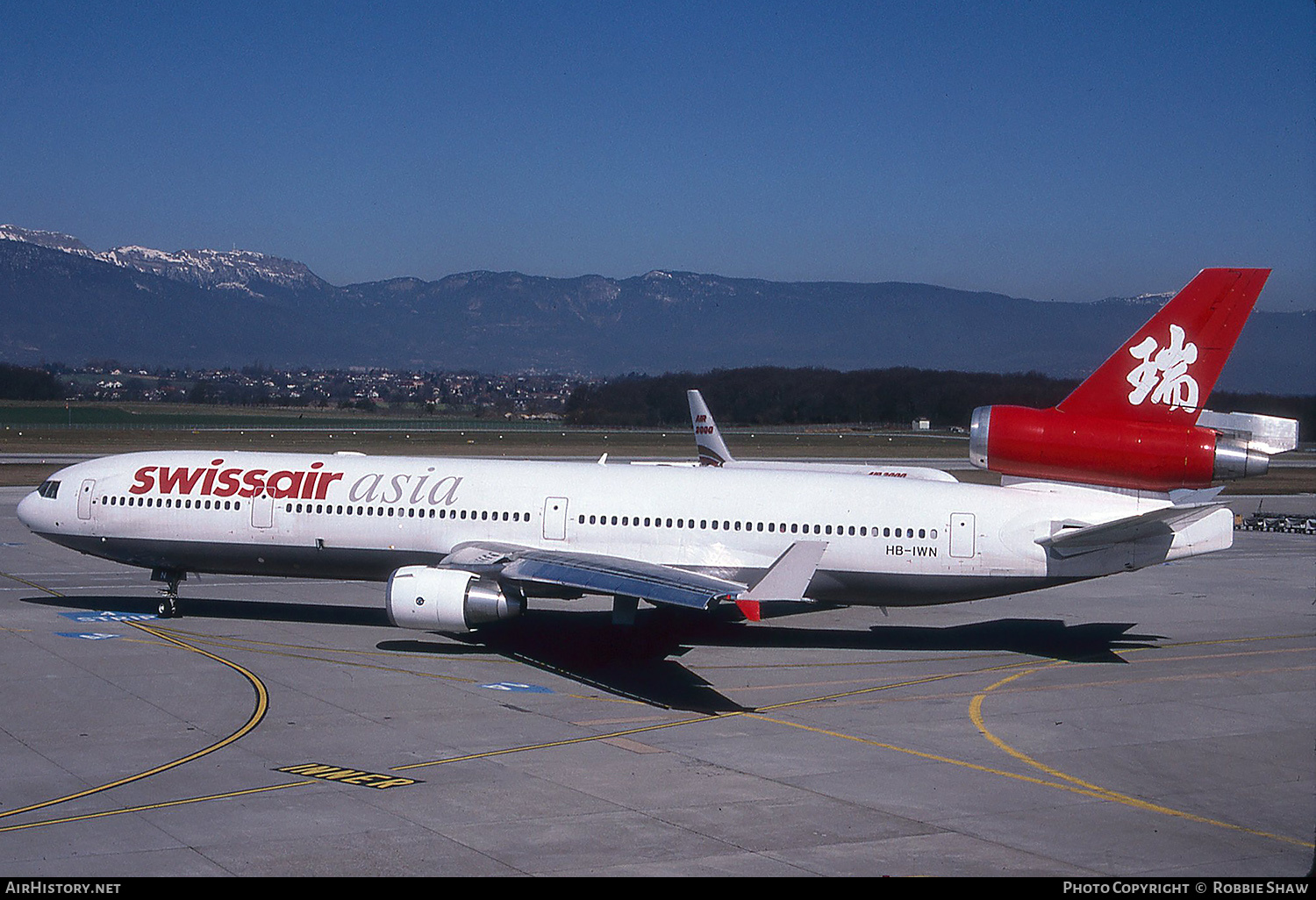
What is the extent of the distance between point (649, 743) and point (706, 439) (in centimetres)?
3398

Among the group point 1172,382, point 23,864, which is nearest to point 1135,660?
point 1172,382

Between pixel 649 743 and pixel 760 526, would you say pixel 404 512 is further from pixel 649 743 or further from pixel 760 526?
pixel 649 743

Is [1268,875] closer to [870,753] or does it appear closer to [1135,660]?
[870,753]

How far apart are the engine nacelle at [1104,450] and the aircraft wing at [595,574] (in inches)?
285

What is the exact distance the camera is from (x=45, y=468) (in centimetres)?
8481

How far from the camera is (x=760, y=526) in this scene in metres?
31.9

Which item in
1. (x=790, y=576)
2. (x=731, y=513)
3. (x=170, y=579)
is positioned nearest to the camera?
(x=790, y=576)

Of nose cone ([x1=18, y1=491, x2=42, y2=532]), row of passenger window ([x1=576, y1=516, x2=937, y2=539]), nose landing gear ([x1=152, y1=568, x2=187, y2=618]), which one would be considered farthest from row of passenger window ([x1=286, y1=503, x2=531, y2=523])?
nose cone ([x1=18, y1=491, x2=42, y2=532])

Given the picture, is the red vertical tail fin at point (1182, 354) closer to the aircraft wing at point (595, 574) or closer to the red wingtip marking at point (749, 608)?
the aircraft wing at point (595, 574)

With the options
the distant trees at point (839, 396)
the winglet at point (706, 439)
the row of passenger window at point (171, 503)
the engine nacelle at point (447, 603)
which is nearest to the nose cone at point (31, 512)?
the row of passenger window at point (171, 503)

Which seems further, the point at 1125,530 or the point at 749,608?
the point at 1125,530

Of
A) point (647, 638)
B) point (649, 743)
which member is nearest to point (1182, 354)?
point (647, 638)

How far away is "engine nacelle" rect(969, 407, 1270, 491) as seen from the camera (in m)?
27.9

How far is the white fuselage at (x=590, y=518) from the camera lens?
30719 mm
